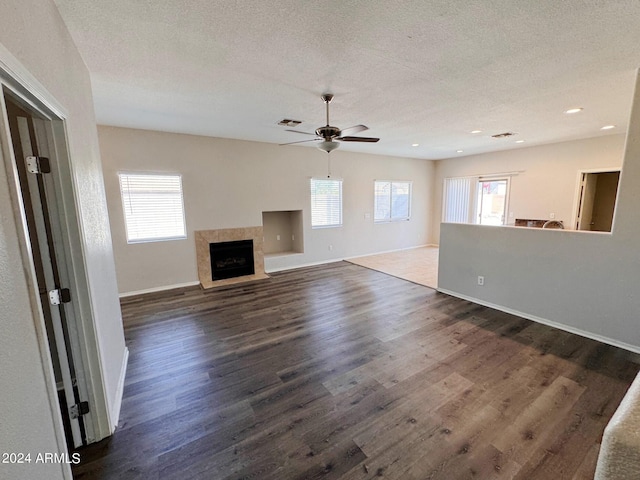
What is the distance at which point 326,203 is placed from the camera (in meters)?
6.54

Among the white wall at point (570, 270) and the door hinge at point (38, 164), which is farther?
the white wall at point (570, 270)

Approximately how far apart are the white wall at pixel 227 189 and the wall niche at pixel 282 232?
217 mm

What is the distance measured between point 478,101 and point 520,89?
440 millimetres

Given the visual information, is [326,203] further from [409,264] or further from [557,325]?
[557,325]

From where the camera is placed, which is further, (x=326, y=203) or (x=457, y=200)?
(x=457, y=200)

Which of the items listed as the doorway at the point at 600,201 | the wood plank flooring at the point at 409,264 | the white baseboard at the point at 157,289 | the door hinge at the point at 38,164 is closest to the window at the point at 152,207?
the white baseboard at the point at 157,289

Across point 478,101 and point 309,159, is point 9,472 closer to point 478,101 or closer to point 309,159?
point 478,101

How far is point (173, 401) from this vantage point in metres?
2.18

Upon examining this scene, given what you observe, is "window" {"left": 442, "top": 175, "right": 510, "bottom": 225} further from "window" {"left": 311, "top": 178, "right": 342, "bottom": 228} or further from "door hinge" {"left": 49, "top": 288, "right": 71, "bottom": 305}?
"door hinge" {"left": 49, "top": 288, "right": 71, "bottom": 305}

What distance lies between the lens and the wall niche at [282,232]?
6270 millimetres

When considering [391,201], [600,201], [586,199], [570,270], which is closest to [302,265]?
[391,201]

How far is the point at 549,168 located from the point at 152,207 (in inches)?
319

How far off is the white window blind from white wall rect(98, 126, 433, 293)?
2047 mm

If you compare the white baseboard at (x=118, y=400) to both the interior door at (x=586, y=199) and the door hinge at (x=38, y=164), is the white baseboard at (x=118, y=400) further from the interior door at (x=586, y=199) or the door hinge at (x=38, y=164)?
the interior door at (x=586, y=199)
